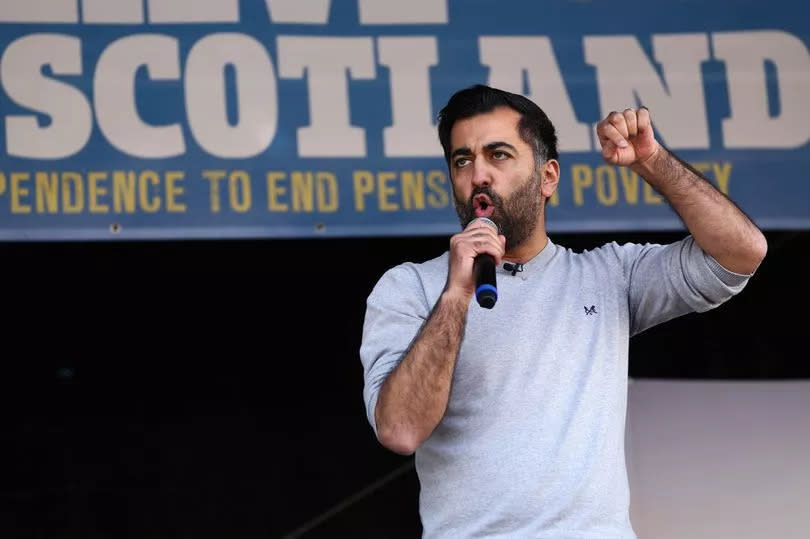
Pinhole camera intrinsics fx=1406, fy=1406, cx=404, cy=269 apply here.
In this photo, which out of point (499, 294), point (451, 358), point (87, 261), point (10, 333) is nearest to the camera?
point (451, 358)

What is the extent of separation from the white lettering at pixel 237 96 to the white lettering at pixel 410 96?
11.1 inches

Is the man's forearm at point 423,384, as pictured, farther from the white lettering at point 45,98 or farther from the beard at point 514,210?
the white lettering at point 45,98

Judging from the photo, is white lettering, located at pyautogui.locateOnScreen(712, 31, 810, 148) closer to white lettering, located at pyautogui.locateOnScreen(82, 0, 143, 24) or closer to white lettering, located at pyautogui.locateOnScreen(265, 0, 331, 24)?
→ white lettering, located at pyautogui.locateOnScreen(265, 0, 331, 24)

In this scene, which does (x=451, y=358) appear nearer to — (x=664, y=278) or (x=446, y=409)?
(x=446, y=409)

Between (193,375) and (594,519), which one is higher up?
(193,375)

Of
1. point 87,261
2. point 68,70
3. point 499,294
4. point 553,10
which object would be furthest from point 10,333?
point 499,294

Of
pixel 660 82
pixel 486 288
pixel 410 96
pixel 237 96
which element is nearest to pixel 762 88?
pixel 660 82

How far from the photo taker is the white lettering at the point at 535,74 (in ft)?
11.2

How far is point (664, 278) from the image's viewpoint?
2207 millimetres

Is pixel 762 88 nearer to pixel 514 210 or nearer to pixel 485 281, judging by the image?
pixel 514 210

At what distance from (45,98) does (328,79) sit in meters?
0.66

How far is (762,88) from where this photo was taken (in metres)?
3.49

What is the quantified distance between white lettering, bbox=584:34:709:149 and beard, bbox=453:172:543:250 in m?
1.27

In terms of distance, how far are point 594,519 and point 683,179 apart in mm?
555
